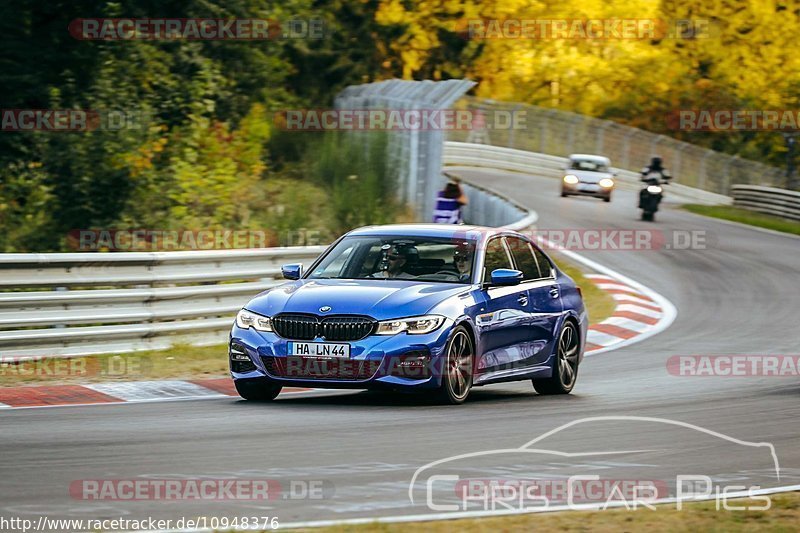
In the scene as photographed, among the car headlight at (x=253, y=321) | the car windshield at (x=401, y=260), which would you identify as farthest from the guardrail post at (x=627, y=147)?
the car headlight at (x=253, y=321)

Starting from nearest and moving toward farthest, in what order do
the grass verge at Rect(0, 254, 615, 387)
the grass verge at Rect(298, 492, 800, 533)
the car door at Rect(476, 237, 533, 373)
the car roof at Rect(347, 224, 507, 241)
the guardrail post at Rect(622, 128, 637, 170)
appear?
the grass verge at Rect(298, 492, 800, 533), the car door at Rect(476, 237, 533, 373), the car roof at Rect(347, 224, 507, 241), the grass verge at Rect(0, 254, 615, 387), the guardrail post at Rect(622, 128, 637, 170)

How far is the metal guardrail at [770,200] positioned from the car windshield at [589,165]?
4.59 metres

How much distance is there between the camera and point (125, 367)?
46.1ft

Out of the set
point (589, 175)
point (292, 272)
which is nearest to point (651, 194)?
point (589, 175)

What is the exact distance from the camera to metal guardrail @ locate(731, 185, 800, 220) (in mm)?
41938

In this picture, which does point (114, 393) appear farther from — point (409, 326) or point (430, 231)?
point (430, 231)

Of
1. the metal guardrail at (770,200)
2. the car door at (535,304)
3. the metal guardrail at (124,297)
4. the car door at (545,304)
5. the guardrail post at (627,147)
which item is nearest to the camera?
the car door at (535,304)

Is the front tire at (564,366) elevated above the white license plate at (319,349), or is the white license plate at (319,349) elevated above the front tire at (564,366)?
the white license plate at (319,349)

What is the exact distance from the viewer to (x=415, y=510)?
7016 mm

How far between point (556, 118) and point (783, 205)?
17.3 metres

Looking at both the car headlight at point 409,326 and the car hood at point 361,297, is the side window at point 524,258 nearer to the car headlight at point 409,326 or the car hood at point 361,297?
the car hood at point 361,297

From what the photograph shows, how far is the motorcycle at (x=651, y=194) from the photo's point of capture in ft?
123

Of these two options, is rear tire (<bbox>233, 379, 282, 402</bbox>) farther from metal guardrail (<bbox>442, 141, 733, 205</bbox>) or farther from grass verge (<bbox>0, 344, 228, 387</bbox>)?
metal guardrail (<bbox>442, 141, 733, 205</bbox>)

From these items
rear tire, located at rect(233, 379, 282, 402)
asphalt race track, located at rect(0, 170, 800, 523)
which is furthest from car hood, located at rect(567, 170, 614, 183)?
rear tire, located at rect(233, 379, 282, 402)
